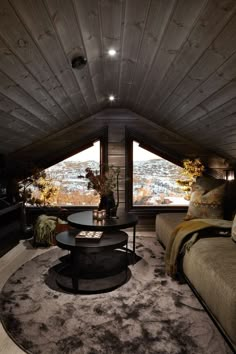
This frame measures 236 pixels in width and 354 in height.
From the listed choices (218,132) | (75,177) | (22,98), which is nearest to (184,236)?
(218,132)

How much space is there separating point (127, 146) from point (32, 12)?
3431 millimetres

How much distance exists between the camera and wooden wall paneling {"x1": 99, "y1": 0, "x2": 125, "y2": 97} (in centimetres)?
162

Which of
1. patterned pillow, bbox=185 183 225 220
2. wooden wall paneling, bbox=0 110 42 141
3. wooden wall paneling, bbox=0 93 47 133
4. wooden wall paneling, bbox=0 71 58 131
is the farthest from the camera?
patterned pillow, bbox=185 183 225 220

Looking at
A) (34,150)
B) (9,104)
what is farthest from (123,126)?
(9,104)

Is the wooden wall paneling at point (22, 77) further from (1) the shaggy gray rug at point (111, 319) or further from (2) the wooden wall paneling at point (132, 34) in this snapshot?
(1) the shaggy gray rug at point (111, 319)

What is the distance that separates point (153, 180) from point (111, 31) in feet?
11.0

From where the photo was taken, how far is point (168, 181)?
502cm

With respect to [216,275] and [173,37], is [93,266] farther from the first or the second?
[173,37]

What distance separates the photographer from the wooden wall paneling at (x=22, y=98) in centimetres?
217

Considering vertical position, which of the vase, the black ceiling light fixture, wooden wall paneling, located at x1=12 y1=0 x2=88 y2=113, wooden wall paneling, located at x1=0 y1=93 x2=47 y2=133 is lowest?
the vase

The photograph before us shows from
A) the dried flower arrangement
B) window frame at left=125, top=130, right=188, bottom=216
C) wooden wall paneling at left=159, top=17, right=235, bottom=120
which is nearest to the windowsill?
window frame at left=125, top=130, right=188, bottom=216

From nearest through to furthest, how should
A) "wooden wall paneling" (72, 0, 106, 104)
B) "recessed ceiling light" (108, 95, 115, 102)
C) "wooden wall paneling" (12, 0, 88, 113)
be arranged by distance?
"wooden wall paneling" (12, 0, 88, 113)
"wooden wall paneling" (72, 0, 106, 104)
"recessed ceiling light" (108, 95, 115, 102)

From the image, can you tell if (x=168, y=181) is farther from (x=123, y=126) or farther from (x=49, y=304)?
(x=49, y=304)

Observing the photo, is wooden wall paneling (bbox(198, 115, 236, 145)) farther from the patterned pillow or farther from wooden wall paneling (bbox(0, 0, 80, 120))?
wooden wall paneling (bbox(0, 0, 80, 120))
